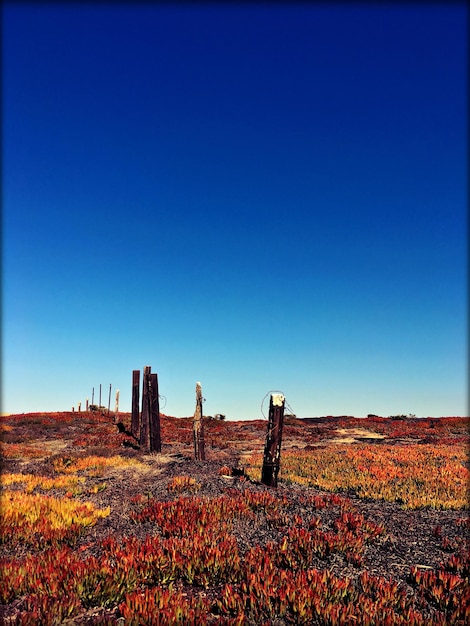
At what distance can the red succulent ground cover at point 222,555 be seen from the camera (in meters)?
4.75

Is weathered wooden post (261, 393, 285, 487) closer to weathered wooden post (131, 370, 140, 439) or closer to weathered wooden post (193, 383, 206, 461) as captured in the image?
weathered wooden post (193, 383, 206, 461)

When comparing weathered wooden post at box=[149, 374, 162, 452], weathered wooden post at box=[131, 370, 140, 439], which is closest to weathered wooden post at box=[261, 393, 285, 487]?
weathered wooden post at box=[149, 374, 162, 452]

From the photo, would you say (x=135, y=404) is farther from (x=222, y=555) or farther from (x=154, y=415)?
(x=222, y=555)

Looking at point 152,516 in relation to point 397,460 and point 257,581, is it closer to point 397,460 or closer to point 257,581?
point 257,581

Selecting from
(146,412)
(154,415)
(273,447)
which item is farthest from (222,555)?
(146,412)

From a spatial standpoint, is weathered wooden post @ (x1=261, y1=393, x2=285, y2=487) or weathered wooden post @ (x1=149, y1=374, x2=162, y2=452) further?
weathered wooden post @ (x1=149, y1=374, x2=162, y2=452)

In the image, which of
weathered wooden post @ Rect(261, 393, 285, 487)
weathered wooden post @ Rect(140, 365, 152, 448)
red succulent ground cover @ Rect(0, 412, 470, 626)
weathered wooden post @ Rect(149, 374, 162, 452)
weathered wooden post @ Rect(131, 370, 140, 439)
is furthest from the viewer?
weathered wooden post @ Rect(131, 370, 140, 439)

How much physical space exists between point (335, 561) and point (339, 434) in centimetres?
2454

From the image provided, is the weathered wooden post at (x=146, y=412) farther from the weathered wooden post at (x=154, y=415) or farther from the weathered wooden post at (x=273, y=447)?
the weathered wooden post at (x=273, y=447)

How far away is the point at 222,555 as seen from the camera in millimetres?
5906

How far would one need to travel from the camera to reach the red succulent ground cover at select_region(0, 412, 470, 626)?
4750 millimetres

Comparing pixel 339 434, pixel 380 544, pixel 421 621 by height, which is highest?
pixel 421 621

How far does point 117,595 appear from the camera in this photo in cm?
513

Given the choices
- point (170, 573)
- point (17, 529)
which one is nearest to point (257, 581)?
point (170, 573)
